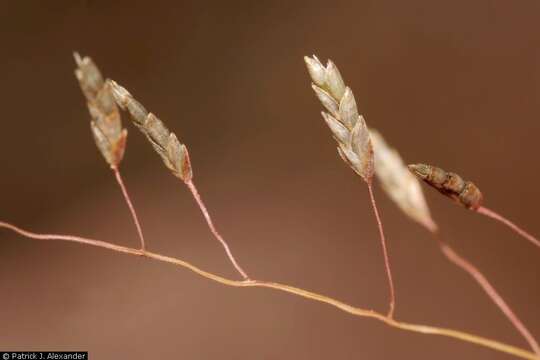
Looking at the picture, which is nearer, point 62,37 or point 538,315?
point 538,315

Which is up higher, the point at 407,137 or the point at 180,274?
the point at 407,137

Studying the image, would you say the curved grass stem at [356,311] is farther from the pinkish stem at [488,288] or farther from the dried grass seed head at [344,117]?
the dried grass seed head at [344,117]

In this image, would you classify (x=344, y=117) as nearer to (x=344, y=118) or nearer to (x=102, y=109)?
(x=344, y=118)

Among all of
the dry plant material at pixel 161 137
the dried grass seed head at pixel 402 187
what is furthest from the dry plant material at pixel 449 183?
the dry plant material at pixel 161 137

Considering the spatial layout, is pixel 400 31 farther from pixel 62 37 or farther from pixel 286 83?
pixel 62 37

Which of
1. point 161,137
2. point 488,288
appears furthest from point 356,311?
point 161,137

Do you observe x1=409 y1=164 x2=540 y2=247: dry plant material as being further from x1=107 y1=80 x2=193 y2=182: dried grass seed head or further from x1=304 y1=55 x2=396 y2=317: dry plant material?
x1=107 y1=80 x2=193 y2=182: dried grass seed head

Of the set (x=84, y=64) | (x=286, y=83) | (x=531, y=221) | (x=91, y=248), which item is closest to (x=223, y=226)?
(x=91, y=248)
